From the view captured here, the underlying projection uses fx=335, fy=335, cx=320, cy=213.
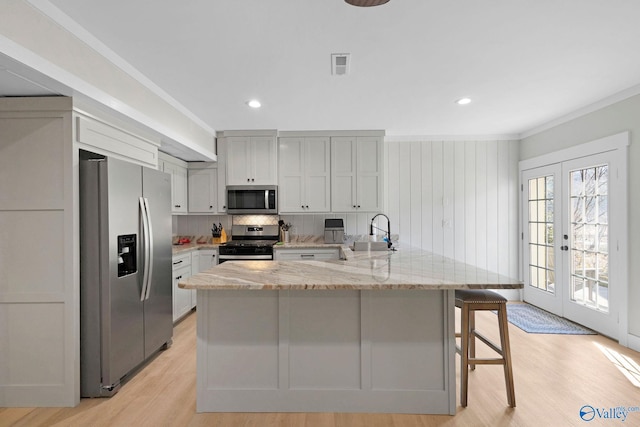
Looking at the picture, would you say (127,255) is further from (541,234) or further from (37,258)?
(541,234)

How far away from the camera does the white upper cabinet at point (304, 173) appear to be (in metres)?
4.77

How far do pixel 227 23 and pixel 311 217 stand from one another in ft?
10.9

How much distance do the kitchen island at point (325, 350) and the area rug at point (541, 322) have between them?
2295 millimetres

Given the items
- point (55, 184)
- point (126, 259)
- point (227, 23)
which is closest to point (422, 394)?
point (126, 259)

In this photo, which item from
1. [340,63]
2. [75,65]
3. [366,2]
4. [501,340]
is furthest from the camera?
[340,63]

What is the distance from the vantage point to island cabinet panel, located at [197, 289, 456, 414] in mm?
2158

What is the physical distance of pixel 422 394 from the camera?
2.15m

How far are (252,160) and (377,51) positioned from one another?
2.72 m

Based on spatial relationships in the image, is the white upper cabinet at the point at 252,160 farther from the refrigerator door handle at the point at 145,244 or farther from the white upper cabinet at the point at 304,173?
the refrigerator door handle at the point at 145,244

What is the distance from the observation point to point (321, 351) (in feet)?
7.18

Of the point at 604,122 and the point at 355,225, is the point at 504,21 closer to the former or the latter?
the point at 604,122

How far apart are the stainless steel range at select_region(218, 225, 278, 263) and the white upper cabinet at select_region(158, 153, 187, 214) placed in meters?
0.78

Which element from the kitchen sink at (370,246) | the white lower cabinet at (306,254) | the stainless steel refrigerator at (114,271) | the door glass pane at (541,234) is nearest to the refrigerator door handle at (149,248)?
the stainless steel refrigerator at (114,271)

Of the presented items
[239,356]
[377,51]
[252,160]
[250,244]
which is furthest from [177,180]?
[377,51]
